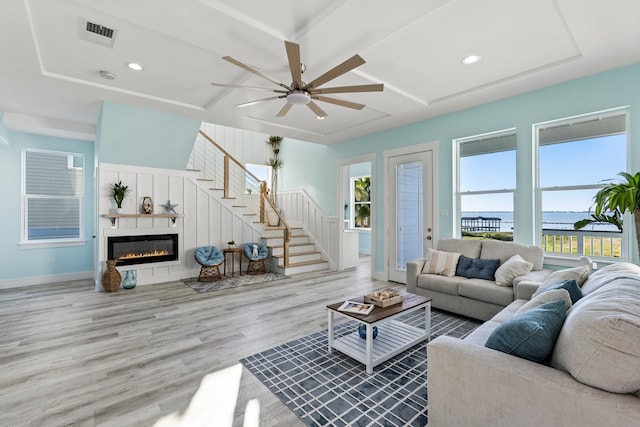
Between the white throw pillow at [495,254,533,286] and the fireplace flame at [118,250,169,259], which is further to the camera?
the fireplace flame at [118,250,169,259]

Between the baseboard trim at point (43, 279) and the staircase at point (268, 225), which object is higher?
the staircase at point (268, 225)

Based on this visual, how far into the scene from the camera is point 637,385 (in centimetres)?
116

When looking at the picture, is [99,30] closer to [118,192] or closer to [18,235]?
[118,192]

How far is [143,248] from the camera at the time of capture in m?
5.61

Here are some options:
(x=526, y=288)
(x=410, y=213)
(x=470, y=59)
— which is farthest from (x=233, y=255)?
(x=470, y=59)

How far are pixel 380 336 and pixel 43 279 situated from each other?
21.0ft

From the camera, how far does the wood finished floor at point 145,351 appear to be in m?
2.02

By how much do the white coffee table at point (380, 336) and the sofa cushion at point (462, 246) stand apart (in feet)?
5.08

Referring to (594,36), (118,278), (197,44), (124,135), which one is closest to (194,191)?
(124,135)

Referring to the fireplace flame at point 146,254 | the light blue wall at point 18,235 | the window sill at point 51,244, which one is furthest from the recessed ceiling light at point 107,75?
the window sill at point 51,244

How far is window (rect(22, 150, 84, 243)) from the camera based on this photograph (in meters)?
5.63

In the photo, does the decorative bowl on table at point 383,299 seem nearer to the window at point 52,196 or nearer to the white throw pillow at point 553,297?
the white throw pillow at point 553,297

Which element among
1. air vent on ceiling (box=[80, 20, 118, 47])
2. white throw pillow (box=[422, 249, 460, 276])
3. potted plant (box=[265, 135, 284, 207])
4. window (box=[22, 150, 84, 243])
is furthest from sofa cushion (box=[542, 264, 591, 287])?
window (box=[22, 150, 84, 243])

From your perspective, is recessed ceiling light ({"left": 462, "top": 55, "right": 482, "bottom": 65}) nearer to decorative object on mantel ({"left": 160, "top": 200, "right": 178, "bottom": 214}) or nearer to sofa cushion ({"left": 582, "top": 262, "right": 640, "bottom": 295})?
sofa cushion ({"left": 582, "top": 262, "right": 640, "bottom": 295})
